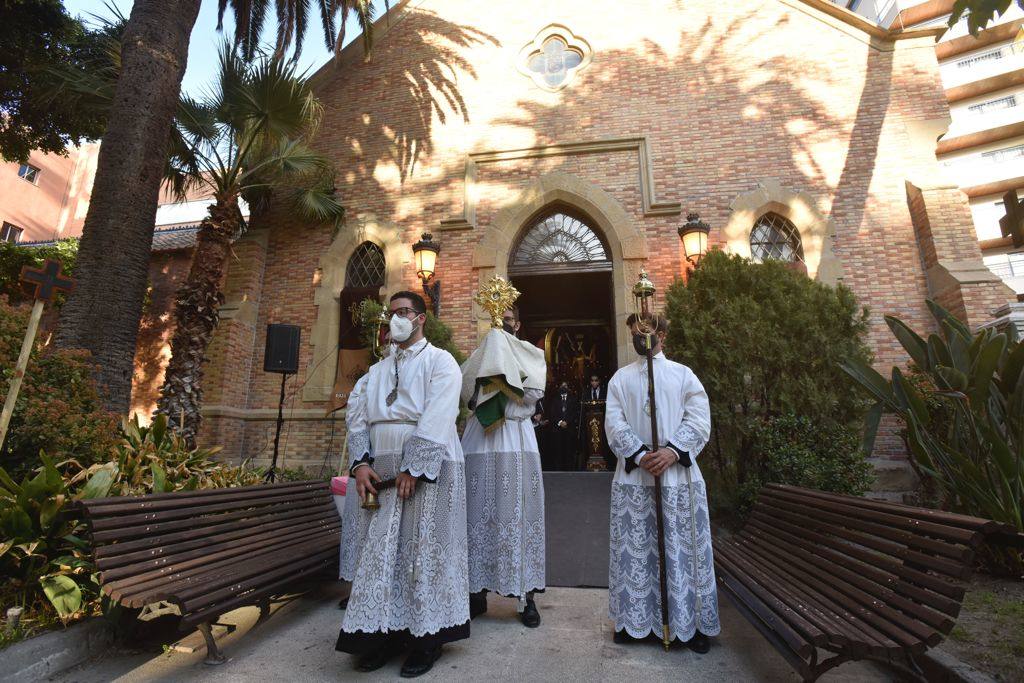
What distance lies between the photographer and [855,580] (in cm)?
267

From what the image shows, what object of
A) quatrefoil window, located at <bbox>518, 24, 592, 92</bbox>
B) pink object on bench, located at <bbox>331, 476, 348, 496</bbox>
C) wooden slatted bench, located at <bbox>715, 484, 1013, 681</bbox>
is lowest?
wooden slatted bench, located at <bbox>715, 484, 1013, 681</bbox>

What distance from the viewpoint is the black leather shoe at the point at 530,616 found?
361cm

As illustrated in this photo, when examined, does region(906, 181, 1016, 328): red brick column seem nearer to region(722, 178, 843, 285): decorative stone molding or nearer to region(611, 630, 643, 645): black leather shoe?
region(722, 178, 843, 285): decorative stone molding

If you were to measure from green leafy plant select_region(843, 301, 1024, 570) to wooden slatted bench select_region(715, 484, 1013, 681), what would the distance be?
6.95 feet

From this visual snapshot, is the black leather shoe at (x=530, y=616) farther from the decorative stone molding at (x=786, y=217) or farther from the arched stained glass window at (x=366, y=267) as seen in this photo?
the arched stained glass window at (x=366, y=267)

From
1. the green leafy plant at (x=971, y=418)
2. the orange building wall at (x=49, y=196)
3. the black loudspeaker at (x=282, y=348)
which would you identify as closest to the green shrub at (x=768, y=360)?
the green leafy plant at (x=971, y=418)

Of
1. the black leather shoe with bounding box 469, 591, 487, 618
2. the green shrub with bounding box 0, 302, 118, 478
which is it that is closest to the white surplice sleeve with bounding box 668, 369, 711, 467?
the black leather shoe with bounding box 469, 591, 487, 618

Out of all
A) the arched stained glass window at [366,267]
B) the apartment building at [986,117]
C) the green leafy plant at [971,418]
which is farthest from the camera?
the apartment building at [986,117]

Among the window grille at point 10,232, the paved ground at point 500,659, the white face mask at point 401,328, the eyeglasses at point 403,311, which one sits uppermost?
the window grille at point 10,232

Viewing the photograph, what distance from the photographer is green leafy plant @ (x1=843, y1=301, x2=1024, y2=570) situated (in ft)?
14.0

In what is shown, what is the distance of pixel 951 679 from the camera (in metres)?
2.58

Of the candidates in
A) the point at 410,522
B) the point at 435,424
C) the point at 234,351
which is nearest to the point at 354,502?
the point at 410,522

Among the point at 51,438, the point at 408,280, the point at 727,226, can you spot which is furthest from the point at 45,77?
the point at 727,226

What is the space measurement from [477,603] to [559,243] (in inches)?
299
